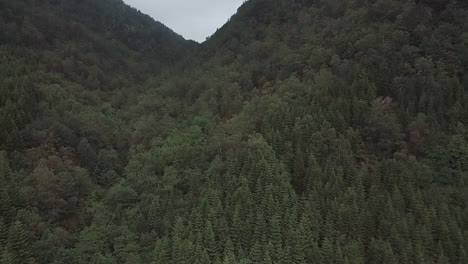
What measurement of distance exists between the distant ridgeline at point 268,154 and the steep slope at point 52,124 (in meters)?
0.41

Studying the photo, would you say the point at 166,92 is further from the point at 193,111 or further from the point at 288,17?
the point at 288,17

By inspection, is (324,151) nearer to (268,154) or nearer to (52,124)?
(268,154)

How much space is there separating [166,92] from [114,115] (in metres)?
20.4

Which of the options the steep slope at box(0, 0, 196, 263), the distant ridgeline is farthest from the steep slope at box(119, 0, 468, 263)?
the steep slope at box(0, 0, 196, 263)

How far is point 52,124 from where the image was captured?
11062cm

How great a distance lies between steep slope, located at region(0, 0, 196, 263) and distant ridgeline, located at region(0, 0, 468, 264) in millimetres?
415

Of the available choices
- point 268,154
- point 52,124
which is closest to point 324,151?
point 268,154

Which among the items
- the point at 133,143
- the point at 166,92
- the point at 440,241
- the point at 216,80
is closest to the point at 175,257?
the point at 440,241

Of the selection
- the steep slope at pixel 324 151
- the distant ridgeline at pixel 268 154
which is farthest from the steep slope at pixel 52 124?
the steep slope at pixel 324 151

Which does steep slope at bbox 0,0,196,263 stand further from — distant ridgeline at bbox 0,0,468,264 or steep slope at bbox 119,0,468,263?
steep slope at bbox 119,0,468,263

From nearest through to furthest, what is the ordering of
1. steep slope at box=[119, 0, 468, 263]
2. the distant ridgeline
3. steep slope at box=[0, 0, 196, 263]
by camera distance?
1. steep slope at box=[119, 0, 468, 263]
2. the distant ridgeline
3. steep slope at box=[0, 0, 196, 263]

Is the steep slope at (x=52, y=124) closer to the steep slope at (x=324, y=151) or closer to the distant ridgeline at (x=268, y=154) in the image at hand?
the distant ridgeline at (x=268, y=154)

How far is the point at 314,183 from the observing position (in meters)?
82.6

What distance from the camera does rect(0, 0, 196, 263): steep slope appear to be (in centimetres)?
8362
